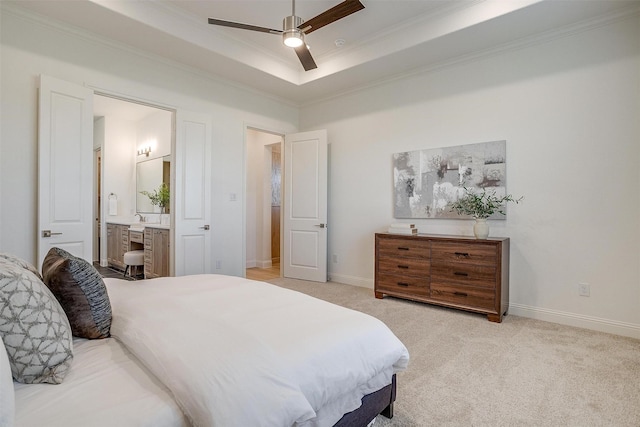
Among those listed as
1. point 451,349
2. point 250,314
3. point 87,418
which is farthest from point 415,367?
point 87,418

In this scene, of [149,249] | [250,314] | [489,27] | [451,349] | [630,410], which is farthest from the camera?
[149,249]

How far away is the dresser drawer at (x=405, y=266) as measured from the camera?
3.66 metres

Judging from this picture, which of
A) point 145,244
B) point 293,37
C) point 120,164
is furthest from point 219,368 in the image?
point 120,164

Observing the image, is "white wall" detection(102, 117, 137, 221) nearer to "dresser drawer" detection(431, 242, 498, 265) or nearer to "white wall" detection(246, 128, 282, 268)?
"white wall" detection(246, 128, 282, 268)

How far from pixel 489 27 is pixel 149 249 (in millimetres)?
4938

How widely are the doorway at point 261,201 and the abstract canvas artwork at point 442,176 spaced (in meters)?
2.86

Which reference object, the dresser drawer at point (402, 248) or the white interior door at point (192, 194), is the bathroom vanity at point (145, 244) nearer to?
the white interior door at point (192, 194)

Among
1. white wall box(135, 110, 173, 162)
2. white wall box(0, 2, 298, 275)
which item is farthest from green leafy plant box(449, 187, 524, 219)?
white wall box(135, 110, 173, 162)

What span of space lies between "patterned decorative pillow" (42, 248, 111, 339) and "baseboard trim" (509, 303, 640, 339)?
3640 millimetres

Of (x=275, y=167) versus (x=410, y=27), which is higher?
(x=410, y=27)

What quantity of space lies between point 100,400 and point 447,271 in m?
3.22

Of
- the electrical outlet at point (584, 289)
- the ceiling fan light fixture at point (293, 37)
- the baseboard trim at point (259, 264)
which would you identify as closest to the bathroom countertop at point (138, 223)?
the baseboard trim at point (259, 264)

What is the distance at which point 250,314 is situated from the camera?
156 cm

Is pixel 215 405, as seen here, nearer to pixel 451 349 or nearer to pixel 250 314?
pixel 250 314
